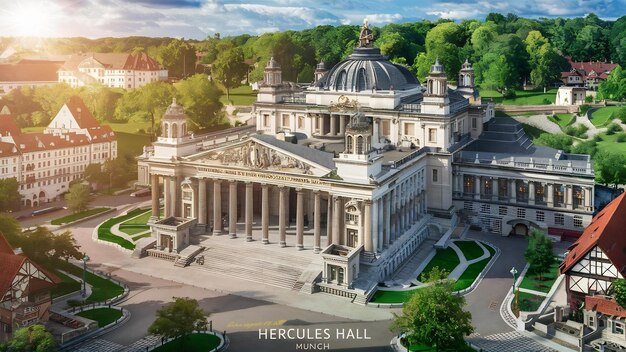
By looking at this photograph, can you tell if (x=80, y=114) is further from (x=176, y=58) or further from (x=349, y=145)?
(x=349, y=145)

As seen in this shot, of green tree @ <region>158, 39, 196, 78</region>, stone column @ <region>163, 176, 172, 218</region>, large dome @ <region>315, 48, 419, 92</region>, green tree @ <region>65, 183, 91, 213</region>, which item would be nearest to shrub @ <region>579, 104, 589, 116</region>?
large dome @ <region>315, 48, 419, 92</region>

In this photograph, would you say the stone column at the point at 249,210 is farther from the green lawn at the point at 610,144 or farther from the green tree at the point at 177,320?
the green lawn at the point at 610,144

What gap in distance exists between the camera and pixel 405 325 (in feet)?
167

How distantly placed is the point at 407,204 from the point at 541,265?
1550cm

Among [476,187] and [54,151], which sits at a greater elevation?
[54,151]

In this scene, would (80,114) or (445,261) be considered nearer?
(445,261)

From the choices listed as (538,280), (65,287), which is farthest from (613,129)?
(65,287)

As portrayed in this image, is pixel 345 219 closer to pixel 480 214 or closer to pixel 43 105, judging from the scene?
pixel 480 214

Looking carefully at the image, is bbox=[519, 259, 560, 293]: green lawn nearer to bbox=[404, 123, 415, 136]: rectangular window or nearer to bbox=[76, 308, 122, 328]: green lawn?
bbox=[404, 123, 415, 136]: rectangular window

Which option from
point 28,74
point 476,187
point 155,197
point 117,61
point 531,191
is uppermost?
point 117,61

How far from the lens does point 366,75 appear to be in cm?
8800

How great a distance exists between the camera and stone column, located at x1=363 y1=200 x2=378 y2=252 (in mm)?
66062

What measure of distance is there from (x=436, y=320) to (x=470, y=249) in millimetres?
28794

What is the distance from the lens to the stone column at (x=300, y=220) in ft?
230
